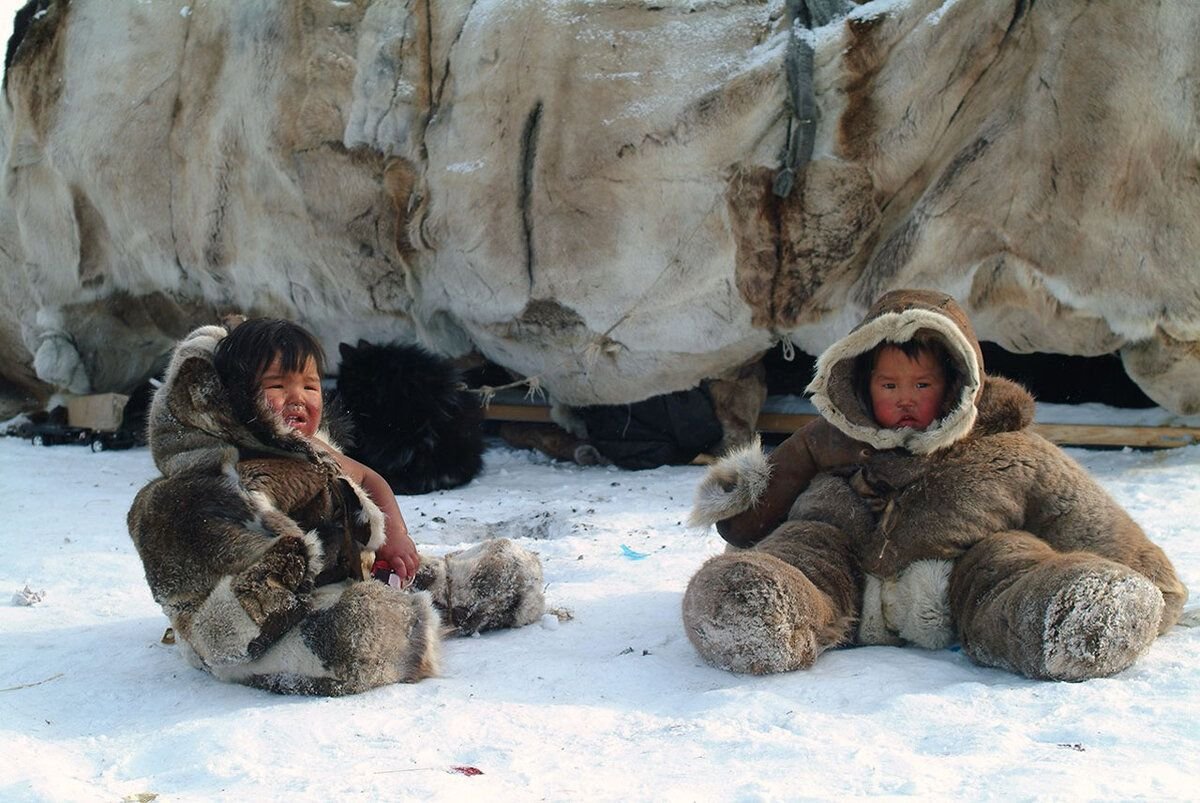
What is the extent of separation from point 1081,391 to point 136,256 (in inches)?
167

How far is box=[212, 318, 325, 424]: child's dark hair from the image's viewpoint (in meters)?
2.07

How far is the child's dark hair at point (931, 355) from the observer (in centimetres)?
226

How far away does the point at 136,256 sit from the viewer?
5.36m

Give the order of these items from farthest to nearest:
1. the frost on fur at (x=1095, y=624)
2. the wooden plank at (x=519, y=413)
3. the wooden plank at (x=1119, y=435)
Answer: the wooden plank at (x=519, y=413) < the wooden plank at (x=1119, y=435) < the frost on fur at (x=1095, y=624)

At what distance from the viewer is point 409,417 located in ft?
14.5

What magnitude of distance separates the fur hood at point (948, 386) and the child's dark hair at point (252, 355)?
1028mm

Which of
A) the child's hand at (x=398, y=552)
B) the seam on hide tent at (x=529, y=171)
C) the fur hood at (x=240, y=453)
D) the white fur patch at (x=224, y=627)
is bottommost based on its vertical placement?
the white fur patch at (x=224, y=627)

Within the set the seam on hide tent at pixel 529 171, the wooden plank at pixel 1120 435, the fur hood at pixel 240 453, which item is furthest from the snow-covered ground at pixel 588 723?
the seam on hide tent at pixel 529 171

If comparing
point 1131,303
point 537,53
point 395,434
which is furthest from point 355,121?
point 1131,303

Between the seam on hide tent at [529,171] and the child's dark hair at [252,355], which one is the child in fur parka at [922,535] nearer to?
the child's dark hair at [252,355]

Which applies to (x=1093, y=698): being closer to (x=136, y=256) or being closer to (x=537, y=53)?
(x=537, y=53)

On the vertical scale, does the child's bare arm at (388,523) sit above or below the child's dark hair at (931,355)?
below

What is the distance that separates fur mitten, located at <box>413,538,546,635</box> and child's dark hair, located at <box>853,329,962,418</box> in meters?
0.78

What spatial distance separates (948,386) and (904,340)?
5.5 inches
